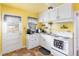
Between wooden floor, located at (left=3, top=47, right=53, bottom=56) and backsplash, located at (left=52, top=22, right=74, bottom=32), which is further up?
backsplash, located at (left=52, top=22, right=74, bottom=32)

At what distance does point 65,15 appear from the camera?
128cm

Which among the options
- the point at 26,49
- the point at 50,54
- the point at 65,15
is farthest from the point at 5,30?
the point at 65,15

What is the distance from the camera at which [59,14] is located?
4.33 feet

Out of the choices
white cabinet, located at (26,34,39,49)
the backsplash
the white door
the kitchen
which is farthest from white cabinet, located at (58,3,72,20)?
the white door

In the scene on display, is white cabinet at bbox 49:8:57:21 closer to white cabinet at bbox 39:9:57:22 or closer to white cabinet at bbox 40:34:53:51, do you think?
white cabinet at bbox 39:9:57:22

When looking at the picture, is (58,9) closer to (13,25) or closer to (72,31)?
(72,31)

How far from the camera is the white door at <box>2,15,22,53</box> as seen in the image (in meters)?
1.22

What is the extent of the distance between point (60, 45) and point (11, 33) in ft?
2.64

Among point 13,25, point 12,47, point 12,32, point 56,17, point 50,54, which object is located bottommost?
point 50,54

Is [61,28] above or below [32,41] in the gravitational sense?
above

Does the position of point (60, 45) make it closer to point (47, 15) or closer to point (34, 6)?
point (47, 15)

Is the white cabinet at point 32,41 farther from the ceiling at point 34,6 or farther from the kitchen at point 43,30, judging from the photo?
the ceiling at point 34,6

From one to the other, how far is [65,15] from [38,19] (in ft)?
1.44

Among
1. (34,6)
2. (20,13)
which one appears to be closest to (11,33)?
(20,13)
